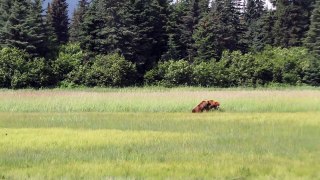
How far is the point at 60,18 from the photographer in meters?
75.9

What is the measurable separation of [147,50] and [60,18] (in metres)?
22.8

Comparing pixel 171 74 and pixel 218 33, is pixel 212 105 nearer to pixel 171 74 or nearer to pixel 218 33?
pixel 171 74

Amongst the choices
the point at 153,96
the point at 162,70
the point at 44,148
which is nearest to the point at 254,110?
the point at 153,96

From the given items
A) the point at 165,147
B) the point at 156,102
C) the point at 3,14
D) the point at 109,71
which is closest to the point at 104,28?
the point at 109,71

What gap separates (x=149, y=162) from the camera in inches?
466

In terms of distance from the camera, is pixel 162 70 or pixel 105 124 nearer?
pixel 105 124

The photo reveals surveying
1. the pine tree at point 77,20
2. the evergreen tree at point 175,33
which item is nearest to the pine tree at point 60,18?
the pine tree at point 77,20

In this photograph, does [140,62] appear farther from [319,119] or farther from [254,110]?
[319,119]

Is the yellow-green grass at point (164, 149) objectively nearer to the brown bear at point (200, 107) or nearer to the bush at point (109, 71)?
the brown bear at point (200, 107)

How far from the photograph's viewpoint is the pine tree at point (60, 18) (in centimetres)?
7431

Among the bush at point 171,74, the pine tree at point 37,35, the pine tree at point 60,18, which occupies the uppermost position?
the pine tree at point 60,18

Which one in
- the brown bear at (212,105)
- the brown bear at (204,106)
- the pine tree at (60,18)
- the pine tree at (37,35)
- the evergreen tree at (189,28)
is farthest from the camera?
the pine tree at (60,18)

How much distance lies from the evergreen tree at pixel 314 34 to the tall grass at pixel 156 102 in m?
28.5

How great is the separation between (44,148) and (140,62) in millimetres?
43004
